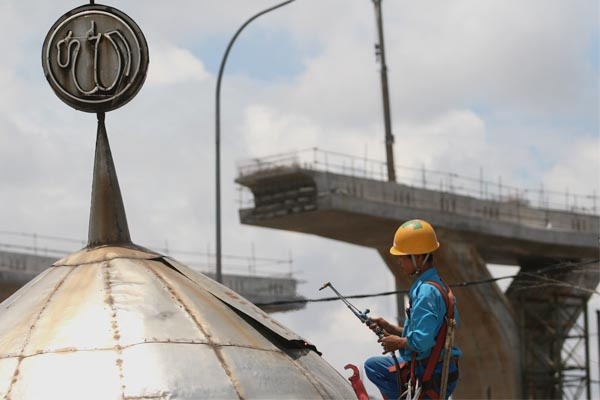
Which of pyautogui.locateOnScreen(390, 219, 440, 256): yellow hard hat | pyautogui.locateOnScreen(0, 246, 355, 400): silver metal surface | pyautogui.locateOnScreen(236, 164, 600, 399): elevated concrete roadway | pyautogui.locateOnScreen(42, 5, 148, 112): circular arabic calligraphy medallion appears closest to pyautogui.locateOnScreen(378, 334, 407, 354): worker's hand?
pyautogui.locateOnScreen(390, 219, 440, 256): yellow hard hat

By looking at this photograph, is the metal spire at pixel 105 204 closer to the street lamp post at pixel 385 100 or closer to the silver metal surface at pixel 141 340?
the silver metal surface at pixel 141 340

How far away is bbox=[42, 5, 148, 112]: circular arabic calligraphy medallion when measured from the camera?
42.7 ft

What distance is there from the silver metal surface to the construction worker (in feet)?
2.47

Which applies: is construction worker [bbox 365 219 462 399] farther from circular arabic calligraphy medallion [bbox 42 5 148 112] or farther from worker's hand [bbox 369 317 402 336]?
circular arabic calligraphy medallion [bbox 42 5 148 112]

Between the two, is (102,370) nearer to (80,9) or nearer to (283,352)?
(283,352)

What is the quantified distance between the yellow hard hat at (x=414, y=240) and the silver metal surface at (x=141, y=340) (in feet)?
3.96

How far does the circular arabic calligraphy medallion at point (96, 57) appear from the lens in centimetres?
1300

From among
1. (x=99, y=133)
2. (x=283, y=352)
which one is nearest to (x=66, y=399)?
(x=283, y=352)

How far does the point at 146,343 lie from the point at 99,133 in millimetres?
2581

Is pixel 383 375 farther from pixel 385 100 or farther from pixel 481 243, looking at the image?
pixel 481 243

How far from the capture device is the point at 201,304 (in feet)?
39.4

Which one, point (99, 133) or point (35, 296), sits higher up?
point (99, 133)

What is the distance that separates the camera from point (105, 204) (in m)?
13.1

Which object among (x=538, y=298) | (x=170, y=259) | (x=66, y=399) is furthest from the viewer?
(x=538, y=298)
